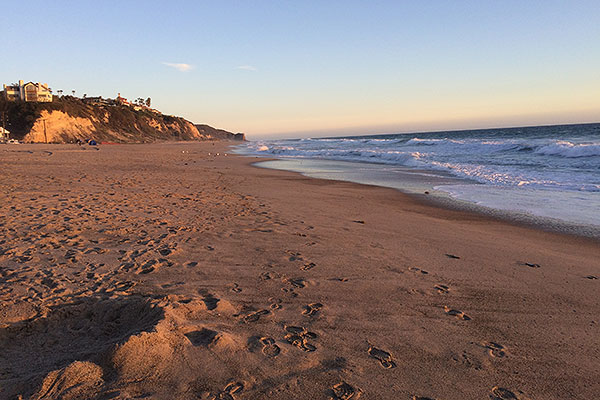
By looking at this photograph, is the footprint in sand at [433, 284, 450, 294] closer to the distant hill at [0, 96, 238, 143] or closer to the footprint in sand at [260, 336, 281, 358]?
the footprint in sand at [260, 336, 281, 358]

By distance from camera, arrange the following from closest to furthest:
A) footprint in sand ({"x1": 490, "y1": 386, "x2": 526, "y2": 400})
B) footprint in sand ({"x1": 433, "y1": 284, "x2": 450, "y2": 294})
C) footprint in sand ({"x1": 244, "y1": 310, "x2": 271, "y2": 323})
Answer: footprint in sand ({"x1": 490, "y1": 386, "x2": 526, "y2": 400})
footprint in sand ({"x1": 244, "y1": 310, "x2": 271, "y2": 323})
footprint in sand ({"x1": 433, "y1": 284, "x2": 450, "y2": 294})

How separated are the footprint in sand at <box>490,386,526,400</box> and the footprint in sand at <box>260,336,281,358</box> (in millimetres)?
1429

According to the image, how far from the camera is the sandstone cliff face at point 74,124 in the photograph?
56281mm

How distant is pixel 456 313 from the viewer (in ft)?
11.0

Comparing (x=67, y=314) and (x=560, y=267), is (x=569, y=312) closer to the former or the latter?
(x=560, y=267)

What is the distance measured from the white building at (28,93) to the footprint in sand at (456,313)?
8867cm

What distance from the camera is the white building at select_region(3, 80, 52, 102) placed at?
71.6 m

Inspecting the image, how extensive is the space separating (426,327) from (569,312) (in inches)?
60.4

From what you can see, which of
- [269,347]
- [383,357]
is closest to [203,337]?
[269,347]

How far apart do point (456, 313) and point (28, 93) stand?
90883 millimetres

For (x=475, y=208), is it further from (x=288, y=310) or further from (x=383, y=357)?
(x=383, y=357)

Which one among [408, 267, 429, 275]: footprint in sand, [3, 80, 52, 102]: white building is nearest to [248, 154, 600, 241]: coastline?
[408, 267, 429, 275]: footprint in sand

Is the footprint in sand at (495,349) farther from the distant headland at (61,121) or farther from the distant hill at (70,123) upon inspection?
the distant hill at (70,123)

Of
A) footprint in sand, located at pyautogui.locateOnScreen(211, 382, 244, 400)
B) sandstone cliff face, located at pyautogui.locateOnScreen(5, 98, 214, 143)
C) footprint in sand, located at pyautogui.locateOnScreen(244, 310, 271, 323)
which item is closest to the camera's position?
footprint in sand, located at pyautogui.locateOnScreen(211, 382, 244, 400)
